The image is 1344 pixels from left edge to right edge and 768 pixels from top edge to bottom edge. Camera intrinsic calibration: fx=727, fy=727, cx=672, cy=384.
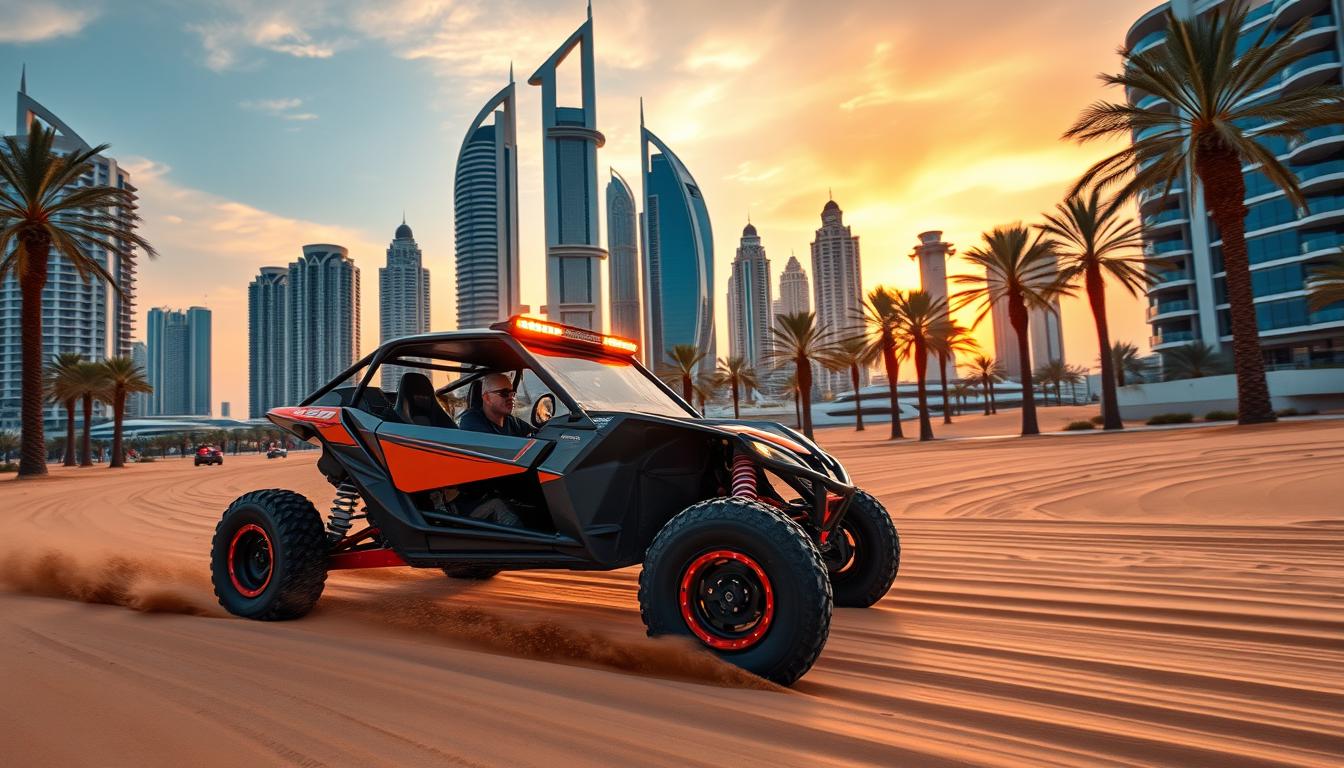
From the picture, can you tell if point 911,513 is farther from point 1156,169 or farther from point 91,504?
point 1156,169

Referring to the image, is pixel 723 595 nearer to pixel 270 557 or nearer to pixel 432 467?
pixel 432 467

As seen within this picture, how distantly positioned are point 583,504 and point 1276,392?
195 ft

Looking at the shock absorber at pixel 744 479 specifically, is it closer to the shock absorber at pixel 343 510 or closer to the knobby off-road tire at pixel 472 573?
the shock absorber at pixel 343 510

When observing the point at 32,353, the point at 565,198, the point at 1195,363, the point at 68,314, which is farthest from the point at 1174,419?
the point at 565,198

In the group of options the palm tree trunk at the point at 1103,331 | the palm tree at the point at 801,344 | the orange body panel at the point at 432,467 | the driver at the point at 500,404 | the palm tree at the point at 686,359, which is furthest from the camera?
the palm tree at the point at 686,359

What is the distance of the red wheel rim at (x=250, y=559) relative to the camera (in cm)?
484

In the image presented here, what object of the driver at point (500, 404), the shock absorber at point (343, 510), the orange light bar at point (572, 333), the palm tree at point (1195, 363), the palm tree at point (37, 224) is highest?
the palm tree at point (37, 224)

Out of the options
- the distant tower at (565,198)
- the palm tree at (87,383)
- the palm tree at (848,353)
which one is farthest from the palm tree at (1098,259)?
the distant tower at (565,198)

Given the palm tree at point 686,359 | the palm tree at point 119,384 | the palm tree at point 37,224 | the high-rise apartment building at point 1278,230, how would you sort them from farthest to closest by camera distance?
the high-rise apartment building at point 1278,230 → the palm tree at point 686,359 → the palm tree at point 119,384 → the palm tree at point 37,224

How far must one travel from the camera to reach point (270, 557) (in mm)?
4887

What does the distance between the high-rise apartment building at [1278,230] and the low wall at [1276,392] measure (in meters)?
7.77

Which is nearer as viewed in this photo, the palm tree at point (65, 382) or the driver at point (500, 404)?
the driver at point (500, 404)

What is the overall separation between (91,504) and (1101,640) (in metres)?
18.4

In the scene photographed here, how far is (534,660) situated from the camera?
139 inches
